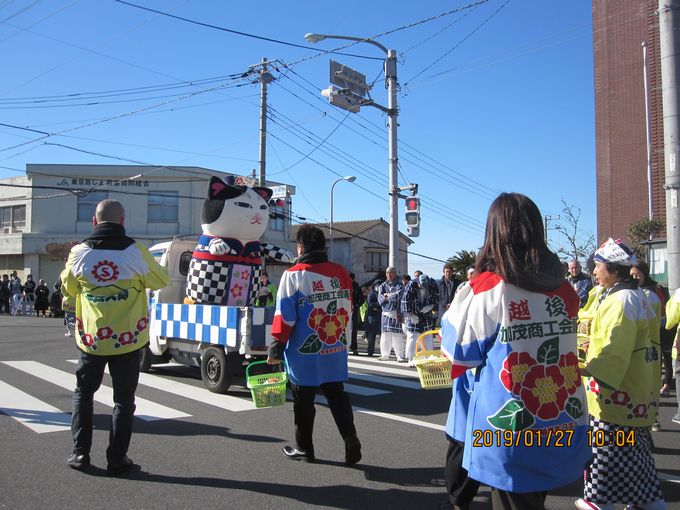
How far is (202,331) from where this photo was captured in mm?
7508

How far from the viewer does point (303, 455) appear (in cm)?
470

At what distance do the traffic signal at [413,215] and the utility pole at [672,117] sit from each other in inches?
297

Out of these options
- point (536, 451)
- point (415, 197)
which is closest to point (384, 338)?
point (415, 197)

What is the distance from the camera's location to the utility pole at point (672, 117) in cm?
754

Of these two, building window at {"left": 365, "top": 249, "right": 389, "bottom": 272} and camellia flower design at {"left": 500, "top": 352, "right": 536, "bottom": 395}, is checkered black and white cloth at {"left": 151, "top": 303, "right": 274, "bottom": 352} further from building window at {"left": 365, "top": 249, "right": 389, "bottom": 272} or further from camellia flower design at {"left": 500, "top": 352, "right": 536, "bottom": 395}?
building window at {"left": 365, "top": 249, "right": 389, "bottom": 272}

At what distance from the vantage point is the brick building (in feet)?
80.4

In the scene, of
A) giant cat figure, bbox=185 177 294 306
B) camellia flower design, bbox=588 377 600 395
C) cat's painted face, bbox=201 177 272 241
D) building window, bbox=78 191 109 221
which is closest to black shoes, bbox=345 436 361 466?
camellia flower design, bbox=588 377 600 395

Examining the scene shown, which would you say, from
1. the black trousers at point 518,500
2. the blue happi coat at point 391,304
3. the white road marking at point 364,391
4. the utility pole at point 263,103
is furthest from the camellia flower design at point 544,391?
the utility pole at point 263,103

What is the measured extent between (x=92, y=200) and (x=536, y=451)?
105 feet

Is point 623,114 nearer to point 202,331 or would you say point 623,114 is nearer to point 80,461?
point 202,331

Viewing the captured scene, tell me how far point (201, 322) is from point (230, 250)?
1.17m

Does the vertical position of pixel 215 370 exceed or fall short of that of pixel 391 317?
it falls short

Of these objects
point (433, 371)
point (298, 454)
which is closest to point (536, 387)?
point (433, 371)

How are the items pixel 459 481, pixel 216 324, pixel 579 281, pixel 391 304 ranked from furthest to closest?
1. pixel 391 304
2. pixel 579 281
3. pixel 216 324
4. pixel 459 481
